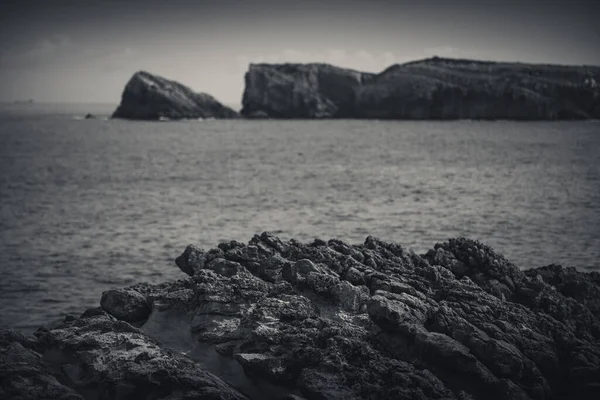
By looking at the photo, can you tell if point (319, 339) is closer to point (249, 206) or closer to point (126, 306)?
point (126, 306)

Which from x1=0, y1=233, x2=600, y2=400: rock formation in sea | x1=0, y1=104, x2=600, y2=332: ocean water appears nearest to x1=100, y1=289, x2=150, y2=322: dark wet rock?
x1=0, y1=233, x2=600, y2=400: rock formation in sea

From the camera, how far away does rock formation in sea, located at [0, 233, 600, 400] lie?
13234mm

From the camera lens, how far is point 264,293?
1655 cm

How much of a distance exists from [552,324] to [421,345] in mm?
4295

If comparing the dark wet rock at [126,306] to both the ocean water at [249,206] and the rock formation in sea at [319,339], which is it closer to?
the rock formation in sea at [319,339]

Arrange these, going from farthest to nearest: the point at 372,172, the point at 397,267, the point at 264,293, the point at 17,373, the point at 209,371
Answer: the point at 372,172 < the point at 397,267 < the point at 264,293 < the point at 209,371 < the point at 17,373

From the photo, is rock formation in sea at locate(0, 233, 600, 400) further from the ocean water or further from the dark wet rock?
the ocean water

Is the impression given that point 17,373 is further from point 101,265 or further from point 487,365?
point 101,265

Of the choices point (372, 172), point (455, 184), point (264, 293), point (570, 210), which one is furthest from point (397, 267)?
point (372, 172)

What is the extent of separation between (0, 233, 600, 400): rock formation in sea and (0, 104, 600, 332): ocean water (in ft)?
27.7

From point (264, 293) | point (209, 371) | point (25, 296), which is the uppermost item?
point (264, 293)

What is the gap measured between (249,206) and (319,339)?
106ft

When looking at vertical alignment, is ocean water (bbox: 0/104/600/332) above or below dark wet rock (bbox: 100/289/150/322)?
below

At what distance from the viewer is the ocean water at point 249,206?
29141 millimetres
